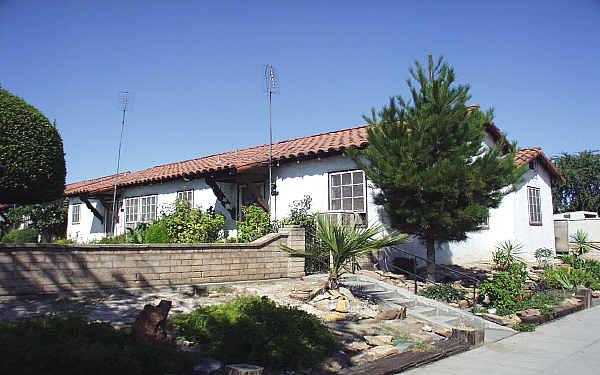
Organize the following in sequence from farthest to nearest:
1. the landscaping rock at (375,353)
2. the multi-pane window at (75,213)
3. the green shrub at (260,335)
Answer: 1. the multi-pane window at (75,213)
2. the landscaping rock at (375,353)
3. the green shrub at (260,335)

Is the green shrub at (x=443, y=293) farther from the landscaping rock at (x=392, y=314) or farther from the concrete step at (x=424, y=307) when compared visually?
the landscaping rock at (x=392, y=314)

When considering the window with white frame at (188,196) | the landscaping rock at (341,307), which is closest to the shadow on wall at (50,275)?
the landscaping rock at (341,307)

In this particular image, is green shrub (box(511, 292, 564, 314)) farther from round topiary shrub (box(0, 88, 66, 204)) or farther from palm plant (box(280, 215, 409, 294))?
round topiary shrub (box(0, 88, 66, 204))

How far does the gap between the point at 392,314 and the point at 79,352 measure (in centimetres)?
541

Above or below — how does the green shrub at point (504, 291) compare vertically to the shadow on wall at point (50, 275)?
below

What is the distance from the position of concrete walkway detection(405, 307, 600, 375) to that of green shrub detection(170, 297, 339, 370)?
132cm

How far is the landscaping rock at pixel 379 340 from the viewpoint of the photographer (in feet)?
20.4

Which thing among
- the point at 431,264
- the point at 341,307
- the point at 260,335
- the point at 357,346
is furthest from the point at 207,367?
the point at 431,264

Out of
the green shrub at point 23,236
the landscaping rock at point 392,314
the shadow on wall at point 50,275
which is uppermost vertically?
the green shrub at point 23,236

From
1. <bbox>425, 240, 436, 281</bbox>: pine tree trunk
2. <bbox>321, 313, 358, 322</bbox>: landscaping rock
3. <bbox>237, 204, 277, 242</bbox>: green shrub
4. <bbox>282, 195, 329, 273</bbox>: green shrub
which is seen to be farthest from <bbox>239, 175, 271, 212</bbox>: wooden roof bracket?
<bbox>321, 313, 358, 322</bbox>: landscaping rock

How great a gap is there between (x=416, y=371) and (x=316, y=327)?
4.48 ft

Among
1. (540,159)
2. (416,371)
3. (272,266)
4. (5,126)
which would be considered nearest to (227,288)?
(272,266)

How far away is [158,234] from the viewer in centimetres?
1299

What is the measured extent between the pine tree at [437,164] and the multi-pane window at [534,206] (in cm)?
734
